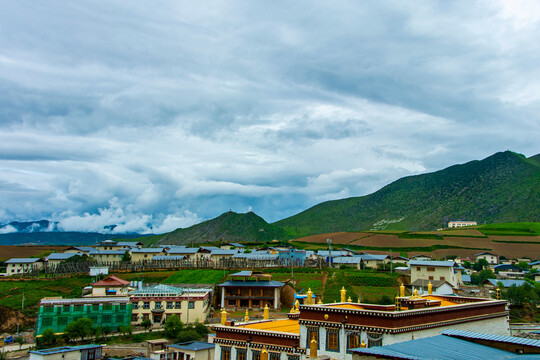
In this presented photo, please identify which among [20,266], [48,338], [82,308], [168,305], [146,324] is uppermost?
[20,266]

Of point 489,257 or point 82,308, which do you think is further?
point 489,257

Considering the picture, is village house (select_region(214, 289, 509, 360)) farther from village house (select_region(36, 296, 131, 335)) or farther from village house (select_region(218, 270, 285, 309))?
village house (select_region(218, 270, 285, 309))

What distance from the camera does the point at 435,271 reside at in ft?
276

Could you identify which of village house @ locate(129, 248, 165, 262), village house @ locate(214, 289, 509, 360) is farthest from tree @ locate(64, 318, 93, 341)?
village house @ locate(129, 248, 165, 262)

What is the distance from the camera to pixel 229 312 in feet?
239

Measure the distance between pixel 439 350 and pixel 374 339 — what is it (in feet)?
15.6

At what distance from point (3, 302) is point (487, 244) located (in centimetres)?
13307

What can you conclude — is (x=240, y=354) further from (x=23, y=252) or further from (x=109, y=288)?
(x=23, y=252)

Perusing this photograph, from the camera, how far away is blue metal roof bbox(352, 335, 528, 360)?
17.9m

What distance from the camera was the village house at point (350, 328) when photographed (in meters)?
24.4

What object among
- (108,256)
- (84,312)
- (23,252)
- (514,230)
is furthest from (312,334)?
(514,230)

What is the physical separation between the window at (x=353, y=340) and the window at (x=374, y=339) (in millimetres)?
781

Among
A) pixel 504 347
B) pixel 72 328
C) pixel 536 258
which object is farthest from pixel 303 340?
pixel 536 258

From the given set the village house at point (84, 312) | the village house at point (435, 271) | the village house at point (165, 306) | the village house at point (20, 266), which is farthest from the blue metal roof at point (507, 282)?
the village house at point (20, 266)
